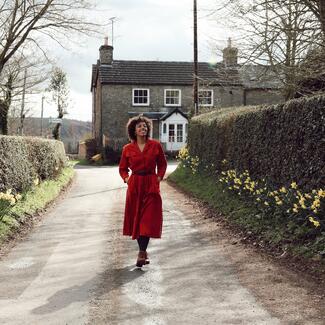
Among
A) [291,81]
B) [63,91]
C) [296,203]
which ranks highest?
[63,91]

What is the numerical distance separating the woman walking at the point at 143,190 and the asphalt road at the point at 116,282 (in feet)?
1.64

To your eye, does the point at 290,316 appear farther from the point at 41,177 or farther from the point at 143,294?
the point at 41,177

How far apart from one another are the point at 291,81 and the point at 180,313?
8.29 m

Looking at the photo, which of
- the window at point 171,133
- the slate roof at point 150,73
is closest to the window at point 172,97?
the slate roof at point 150,73

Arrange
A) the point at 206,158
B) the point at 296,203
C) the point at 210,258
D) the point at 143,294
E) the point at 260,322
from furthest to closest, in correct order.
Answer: the point at 206,158 → the point at 296,203 → the point at 210,258 → the point at 143,294 → the point at 260,322

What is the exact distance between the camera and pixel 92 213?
12.1 m

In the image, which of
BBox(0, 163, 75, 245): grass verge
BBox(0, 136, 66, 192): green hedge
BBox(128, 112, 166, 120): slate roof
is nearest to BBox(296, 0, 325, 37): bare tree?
BBox(0, 136, 66, 192): green hedge

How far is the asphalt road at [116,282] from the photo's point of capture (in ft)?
15.3

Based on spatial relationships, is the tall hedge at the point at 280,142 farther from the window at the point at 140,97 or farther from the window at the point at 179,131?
the window at the point at 140,97

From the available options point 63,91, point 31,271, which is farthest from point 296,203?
point 63,91

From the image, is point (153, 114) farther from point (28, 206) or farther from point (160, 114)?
point (28, 206)

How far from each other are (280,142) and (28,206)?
610cm

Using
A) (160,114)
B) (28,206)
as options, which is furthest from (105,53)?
(28,206)

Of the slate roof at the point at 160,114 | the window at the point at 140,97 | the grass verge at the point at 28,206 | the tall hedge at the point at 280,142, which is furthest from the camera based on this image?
the window at the point at 140,97
